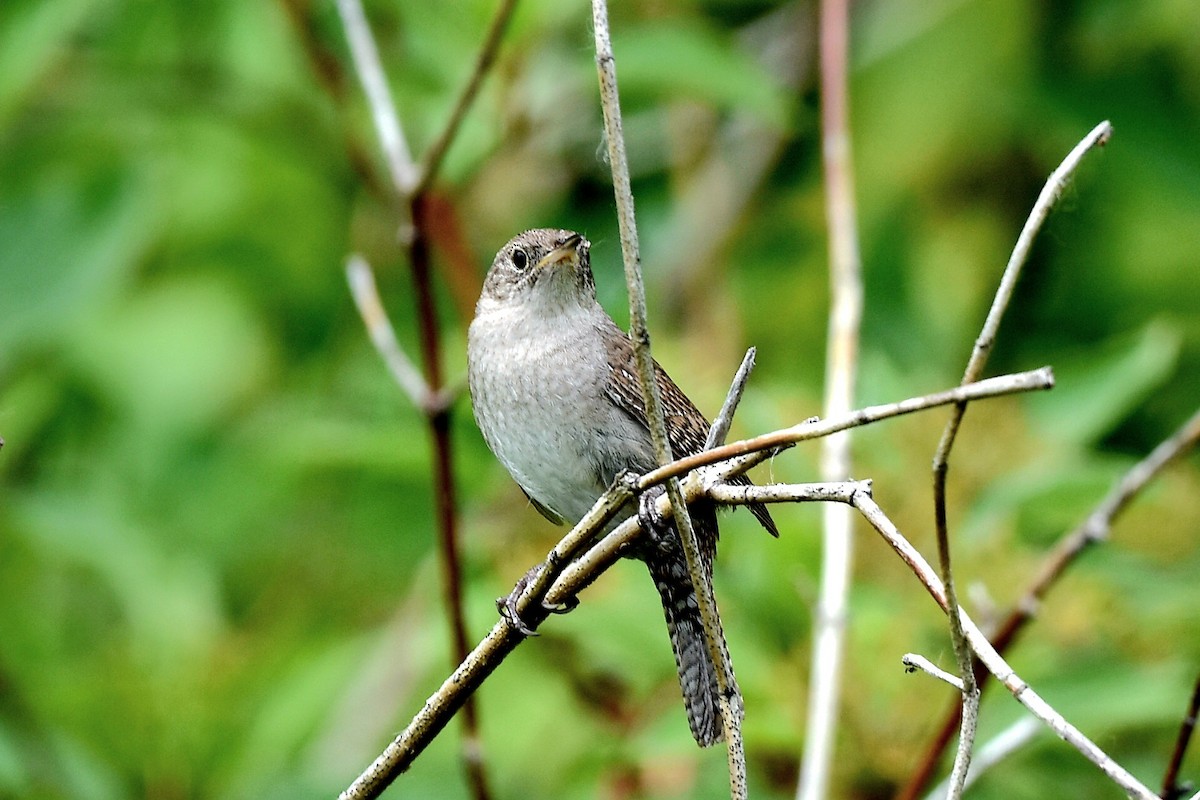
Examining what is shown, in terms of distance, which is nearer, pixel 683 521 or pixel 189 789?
pixel 683 521

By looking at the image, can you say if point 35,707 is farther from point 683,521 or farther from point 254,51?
point 683,521

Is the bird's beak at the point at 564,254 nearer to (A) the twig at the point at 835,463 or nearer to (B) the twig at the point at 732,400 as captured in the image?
(A) the twig at the point at 835,463

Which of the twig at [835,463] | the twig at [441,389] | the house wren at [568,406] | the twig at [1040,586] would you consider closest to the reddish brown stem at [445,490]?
the twig at [441,389]

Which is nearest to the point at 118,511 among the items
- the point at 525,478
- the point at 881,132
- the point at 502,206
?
the point at 502,206

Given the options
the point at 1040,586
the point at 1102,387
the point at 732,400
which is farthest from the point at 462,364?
the point at 732,400

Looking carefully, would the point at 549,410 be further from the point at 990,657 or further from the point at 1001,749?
the point at 990,657
